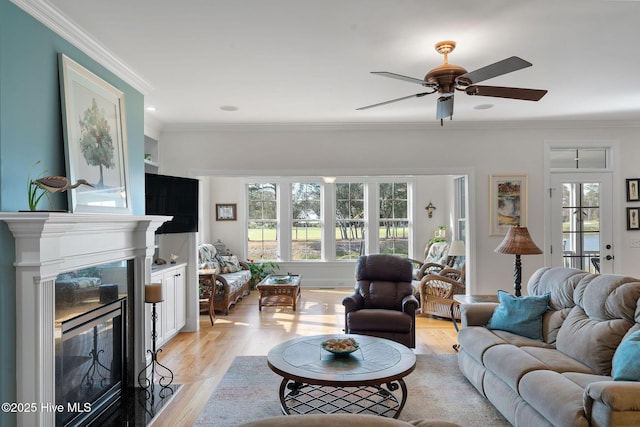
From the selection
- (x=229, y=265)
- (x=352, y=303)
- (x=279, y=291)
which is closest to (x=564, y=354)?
(x=352, y=303)

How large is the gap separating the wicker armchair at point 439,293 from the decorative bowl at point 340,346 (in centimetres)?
296

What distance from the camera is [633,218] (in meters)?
5.59

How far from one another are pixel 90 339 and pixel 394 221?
263 inches

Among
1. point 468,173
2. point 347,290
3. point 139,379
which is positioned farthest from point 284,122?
point 347,290

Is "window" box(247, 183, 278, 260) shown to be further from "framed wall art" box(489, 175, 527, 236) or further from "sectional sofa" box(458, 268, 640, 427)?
"sectional sofa" box(458, 268, 640, 427)

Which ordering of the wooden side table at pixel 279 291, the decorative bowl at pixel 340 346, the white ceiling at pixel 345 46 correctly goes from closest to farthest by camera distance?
the white ceiling at pixel 345 46, the decorative bowl at pixel 340 346, the wooden side table at pixel 279 291

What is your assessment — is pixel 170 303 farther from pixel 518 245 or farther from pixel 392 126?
pixel 518 245

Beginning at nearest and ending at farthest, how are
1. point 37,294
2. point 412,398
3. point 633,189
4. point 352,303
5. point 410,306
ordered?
point 37,294 < point 412,398 < point 410,306 < point 352,303 < point 633,189

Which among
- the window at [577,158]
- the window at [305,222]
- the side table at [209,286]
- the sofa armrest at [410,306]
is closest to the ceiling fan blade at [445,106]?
the sofa armrest at [410,306]

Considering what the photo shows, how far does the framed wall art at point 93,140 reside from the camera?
8.82ft

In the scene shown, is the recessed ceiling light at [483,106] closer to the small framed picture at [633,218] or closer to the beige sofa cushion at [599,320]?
the beige sofa cushion at [599,320]

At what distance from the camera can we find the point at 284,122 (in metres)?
5.46

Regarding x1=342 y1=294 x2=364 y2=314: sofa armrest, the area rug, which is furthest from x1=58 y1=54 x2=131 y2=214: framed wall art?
x1=342 y1=294 x2=364 y2=314: sofa armrest

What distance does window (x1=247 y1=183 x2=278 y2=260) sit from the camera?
8750 mm
